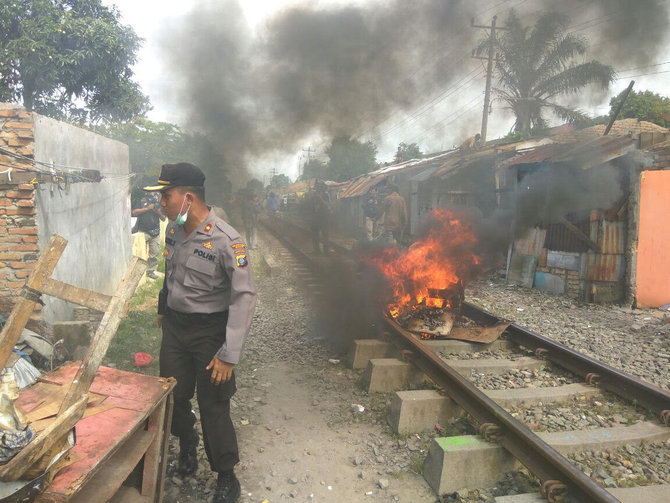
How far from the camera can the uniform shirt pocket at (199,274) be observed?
3.00 meters

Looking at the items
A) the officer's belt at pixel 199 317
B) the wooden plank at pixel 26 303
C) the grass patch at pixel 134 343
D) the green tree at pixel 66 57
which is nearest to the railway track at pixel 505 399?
the officer's belt at pixel 199 317

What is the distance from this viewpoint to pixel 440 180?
14695mm

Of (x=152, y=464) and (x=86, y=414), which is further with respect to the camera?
(x=152, y=464)

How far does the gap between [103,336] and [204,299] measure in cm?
93

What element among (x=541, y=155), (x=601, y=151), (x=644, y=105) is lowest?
(x=601, y=151)

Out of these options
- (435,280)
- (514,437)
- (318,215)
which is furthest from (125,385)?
(318,215)

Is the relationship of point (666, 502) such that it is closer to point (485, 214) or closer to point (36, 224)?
point (36, 224)

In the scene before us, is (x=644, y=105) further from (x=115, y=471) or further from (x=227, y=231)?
(x=115, y=471)

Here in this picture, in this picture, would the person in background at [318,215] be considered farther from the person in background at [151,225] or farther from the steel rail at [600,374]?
the steel rail at [600,374]

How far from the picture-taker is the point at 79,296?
2.31 meters

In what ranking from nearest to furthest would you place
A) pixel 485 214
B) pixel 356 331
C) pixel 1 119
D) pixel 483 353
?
pixel 1 119
pixel 483 353
pixel 356 331
pixel 485 214

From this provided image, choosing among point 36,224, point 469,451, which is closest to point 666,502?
point 469,451

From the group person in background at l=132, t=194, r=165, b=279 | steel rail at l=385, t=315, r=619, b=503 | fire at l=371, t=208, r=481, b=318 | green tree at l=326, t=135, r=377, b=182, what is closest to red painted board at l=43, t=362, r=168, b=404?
steel rail at l=385, t=315, r=619, b=503

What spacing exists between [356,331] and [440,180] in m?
9.43
